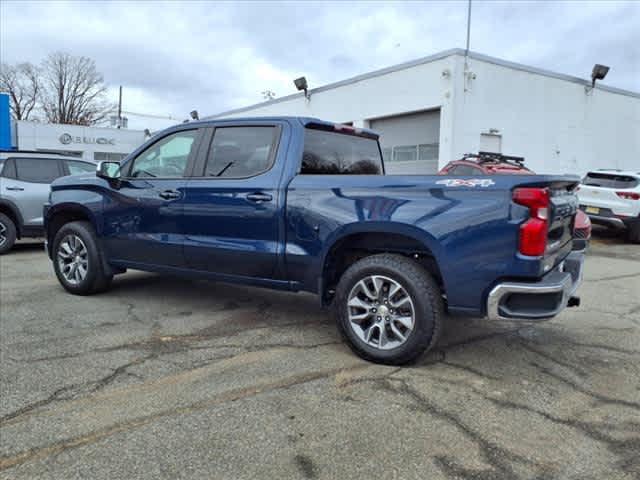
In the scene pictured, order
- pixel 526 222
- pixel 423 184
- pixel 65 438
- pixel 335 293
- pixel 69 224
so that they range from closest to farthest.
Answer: pixel 65 438 → pixel 526 222 → pixel 423 184 → pixel 335 293 → pixel 69 224

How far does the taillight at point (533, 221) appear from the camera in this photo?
3.10 meters

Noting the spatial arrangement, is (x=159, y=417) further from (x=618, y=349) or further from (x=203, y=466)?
(x=618, y=349)

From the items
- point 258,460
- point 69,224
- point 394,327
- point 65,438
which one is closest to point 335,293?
point 394,327

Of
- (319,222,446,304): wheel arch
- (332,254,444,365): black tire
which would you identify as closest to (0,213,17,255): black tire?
(319,222,446,304): wheel arch

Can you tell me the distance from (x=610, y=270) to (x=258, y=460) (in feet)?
24.1

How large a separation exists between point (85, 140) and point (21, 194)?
27923 mm

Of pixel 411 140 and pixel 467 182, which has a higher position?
pixel 411 140

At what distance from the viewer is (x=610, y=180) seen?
35.6 feet

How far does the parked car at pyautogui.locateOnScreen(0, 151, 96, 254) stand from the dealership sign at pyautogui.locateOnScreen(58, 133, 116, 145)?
27.0 metres

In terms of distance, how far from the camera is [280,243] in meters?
4.08

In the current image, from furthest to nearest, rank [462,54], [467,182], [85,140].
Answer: [85,140] < [462,54] < [467,182]

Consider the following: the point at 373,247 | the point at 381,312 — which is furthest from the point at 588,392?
the point at 373,247

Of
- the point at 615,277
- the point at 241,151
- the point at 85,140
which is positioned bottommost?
the point at 615,277

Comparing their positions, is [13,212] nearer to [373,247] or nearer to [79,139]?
[373,247]
